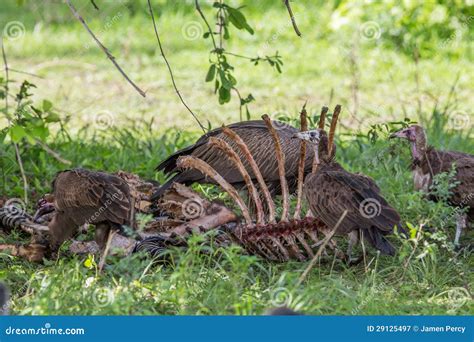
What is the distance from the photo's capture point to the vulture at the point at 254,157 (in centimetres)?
666

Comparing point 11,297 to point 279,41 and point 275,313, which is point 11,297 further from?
point 279,41

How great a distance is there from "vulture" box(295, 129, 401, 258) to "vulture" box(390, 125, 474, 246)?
2.36 feet

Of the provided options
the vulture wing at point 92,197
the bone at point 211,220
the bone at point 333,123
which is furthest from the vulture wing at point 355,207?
the vulture wing at point 92,197

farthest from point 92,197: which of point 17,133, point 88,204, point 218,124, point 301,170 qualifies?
point 218,124

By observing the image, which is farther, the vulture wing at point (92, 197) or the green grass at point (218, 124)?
the vulture wing at point (92, 197)

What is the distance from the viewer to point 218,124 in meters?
9.91

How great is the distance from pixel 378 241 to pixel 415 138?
1199mm

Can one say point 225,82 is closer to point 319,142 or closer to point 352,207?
point 319,142

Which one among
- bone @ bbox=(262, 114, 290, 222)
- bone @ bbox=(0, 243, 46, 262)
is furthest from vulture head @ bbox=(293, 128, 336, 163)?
bone @ bbox=(0, 243, 46, 262)

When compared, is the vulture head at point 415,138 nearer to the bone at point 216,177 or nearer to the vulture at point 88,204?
the bone at point 216,177

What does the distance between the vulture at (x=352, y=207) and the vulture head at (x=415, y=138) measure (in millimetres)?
829

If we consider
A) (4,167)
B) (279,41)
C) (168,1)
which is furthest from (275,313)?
(168,1)

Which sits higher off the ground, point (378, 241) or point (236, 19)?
point (236, 19)

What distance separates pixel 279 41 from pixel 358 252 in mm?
8060
